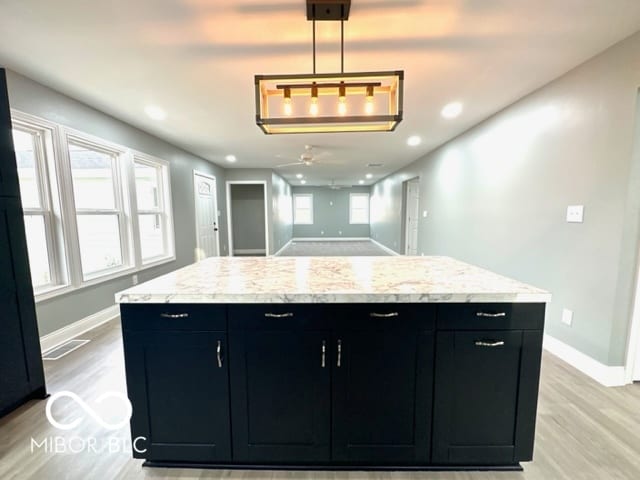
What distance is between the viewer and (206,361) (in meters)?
1.34

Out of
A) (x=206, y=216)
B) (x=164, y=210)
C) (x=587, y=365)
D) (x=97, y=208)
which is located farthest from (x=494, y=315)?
(x=206, y=216)

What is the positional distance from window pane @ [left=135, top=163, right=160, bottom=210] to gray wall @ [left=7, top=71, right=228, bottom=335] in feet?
0.92

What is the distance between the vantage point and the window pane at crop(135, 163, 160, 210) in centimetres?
410

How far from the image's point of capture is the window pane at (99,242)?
10.1 feet

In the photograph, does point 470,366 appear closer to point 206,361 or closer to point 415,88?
point 206,361

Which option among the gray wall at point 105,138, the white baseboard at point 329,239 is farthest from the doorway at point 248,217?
the gray wall at point 105,138

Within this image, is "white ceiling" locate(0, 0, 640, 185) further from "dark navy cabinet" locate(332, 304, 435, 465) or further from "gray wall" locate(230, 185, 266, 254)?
"gray wall" locate(230, 185, 266, 254)

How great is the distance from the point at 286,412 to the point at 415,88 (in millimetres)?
2807

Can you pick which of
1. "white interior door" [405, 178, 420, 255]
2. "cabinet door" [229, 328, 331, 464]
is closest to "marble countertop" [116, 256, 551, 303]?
"cabinet door" [229, 328, 331, 464]

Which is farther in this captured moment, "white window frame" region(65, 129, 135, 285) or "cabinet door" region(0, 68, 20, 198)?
"white window frame" region(65, 129, 135, 285)

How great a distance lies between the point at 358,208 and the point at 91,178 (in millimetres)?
9725

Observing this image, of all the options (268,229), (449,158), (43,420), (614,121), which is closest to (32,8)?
(43,420)

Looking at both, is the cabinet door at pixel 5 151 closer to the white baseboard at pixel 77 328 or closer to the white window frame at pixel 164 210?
the white baseboard at pixel 77 328

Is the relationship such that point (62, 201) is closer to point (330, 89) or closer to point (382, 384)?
point (330, 89)
